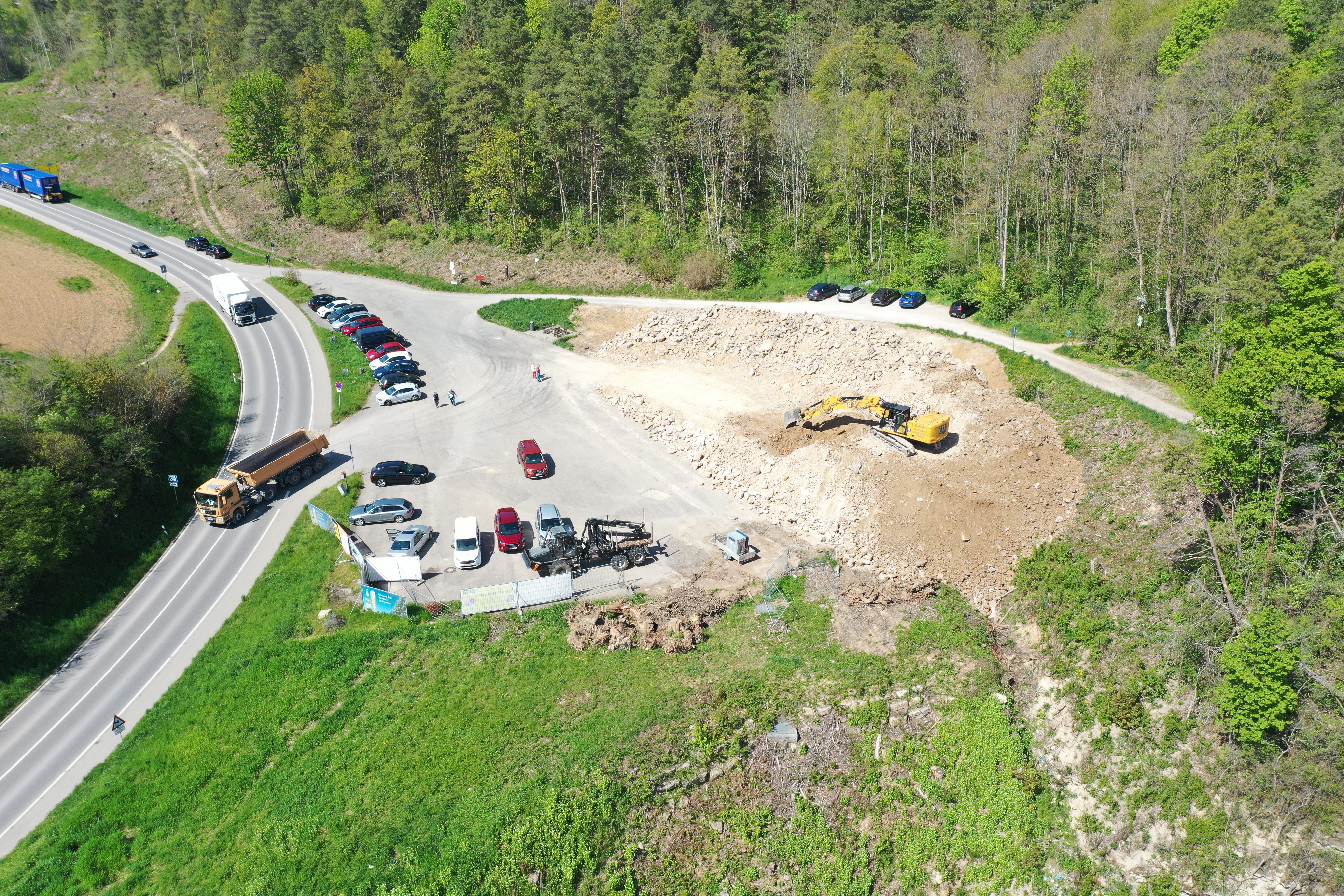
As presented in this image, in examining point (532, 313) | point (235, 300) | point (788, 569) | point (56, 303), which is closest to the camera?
point (788, 569)

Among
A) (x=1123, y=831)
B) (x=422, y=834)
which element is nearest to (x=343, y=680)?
(x=422, y=834)

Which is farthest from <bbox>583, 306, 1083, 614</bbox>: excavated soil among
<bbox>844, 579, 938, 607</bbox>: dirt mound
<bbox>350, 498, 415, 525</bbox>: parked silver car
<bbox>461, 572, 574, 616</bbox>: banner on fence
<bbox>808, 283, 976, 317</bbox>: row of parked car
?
<bbox>350, 498, 415, 525</bbox>: parked silver car

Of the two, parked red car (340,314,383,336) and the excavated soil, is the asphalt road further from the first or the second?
the excavated soil

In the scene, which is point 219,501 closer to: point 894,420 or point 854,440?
point 854,440

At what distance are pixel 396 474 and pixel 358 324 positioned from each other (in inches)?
893

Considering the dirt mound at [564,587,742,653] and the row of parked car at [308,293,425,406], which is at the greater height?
the row of parked car at [308,293,425,406]

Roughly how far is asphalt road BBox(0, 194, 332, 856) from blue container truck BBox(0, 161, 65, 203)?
4785cm

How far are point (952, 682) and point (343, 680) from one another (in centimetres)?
2332

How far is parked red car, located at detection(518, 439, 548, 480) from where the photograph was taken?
40562 millimetres

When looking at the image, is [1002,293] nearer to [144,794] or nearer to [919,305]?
[919,305]

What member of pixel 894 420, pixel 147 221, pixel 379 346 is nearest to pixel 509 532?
pixel 894 420

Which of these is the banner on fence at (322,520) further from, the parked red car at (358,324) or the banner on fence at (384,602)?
the parked red car at (358,324)

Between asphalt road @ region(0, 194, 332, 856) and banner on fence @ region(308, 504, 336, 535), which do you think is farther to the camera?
banner on fence @ region(308, 504, 336, 535)

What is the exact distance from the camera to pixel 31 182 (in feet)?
262
